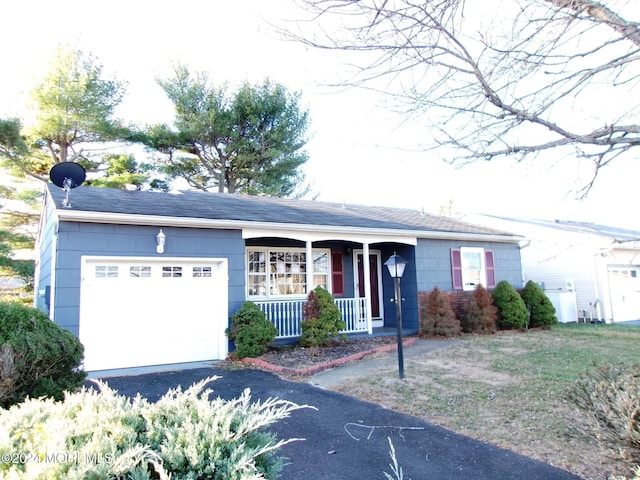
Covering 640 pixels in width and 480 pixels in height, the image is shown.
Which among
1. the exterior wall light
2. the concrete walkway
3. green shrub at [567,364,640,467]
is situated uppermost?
the exterior wall light

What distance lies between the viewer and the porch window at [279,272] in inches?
436

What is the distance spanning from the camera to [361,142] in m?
4.44

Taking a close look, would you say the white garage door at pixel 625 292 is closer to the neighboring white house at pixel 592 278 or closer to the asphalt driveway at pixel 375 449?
the neighboring white house at pixel 592 278

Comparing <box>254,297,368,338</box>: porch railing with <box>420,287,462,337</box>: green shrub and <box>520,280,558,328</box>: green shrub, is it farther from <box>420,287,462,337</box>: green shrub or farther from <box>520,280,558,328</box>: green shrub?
<box>520,280,558,328</box>: green shrub

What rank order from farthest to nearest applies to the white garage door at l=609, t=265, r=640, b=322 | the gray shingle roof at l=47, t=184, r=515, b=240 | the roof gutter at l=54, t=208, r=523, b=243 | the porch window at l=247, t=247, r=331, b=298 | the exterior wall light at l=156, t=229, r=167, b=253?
the white garage door at l=609, t=265, r=640, b=322 → the porch window at l=247, t=247, r=331, b=298 → the gray shingle roof at l=47, t=184, r=515, b=240 → the exterior wall light at l=156, t=229, r=167, b=253 → the roof gutter at l=54, t=208, r=523, b=243

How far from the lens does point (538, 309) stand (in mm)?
12914

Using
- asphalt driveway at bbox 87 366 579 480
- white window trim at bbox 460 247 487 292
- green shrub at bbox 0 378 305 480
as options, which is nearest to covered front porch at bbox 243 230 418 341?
white window trim at bbox 460 247 487 292

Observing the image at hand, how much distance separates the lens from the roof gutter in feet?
25.4

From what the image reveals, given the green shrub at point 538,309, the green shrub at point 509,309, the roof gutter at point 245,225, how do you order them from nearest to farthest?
the roof gutter at point 245,225 → the green shrub at point 509,309 → the green shrub at point 538,309

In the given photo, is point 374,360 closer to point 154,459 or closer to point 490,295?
Result: point 490,295

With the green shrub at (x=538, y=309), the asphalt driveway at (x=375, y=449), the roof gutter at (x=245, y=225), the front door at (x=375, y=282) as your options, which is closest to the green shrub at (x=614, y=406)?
the asphalt driveway at (x=375, y=449)

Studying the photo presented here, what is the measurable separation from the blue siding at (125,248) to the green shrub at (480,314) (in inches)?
250

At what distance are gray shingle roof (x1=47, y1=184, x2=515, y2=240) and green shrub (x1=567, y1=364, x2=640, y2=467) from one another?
7114mm

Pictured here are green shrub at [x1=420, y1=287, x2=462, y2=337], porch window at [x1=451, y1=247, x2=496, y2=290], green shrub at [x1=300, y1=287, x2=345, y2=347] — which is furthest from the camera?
porch window at [x1=451, y1=247, x2=496, y2=290]
